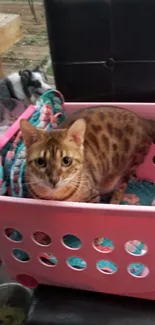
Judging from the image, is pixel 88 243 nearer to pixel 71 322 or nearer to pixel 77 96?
pixel 71 322

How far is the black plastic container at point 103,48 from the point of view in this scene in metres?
1.24

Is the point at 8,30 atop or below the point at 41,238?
atop

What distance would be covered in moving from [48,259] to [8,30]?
4.64 feet

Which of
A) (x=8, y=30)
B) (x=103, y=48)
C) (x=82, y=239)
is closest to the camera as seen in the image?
(x=82, y=239)

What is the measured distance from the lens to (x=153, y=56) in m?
1.31

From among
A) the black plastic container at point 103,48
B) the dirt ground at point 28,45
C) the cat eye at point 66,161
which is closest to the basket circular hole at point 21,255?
the cat eye at point 66,161

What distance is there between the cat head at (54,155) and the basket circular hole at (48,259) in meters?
0.17

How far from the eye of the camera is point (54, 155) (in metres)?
0.99

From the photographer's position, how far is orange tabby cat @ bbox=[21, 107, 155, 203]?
3.30ft

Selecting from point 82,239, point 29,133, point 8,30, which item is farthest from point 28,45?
point 82,239

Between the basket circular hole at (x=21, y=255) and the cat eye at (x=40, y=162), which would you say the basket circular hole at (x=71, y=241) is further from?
the cat eye at (x=40, y=162)

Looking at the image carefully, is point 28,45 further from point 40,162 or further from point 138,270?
point 138,270

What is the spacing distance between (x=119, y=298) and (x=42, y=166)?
383 mm

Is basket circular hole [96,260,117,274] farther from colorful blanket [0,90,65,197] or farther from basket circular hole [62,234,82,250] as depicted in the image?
colorful blanket [0,90,65,197]
